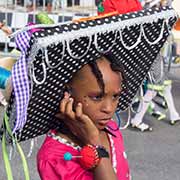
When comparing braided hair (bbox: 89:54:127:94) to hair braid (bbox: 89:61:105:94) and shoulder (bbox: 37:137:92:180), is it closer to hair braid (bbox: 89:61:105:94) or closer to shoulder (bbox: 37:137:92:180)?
hair braid (bbox: 89:61:105:94)

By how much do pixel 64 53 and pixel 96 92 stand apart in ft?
0.65

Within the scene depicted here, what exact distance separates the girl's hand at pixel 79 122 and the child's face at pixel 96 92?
3 centimetres

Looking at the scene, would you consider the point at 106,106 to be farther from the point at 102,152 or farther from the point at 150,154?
the point at 150,154

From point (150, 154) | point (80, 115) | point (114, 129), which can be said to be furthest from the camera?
point (150, 154)

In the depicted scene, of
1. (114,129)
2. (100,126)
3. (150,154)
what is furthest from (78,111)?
(150,154)

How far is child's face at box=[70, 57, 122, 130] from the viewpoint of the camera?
200 centimetres

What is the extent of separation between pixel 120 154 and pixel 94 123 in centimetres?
25

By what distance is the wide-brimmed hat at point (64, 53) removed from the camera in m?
1.82

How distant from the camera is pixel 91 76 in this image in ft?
6.54

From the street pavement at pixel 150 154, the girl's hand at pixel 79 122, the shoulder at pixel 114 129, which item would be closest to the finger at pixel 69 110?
the girl's hand at pixel 79 122

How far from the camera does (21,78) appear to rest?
185 cm

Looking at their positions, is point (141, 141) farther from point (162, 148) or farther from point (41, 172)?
point (41, 172)

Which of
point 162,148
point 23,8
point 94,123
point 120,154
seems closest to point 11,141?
point 94,123

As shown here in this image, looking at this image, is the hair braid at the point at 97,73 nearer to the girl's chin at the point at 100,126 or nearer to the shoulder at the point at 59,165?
the girl's chin at the point at 100,126
